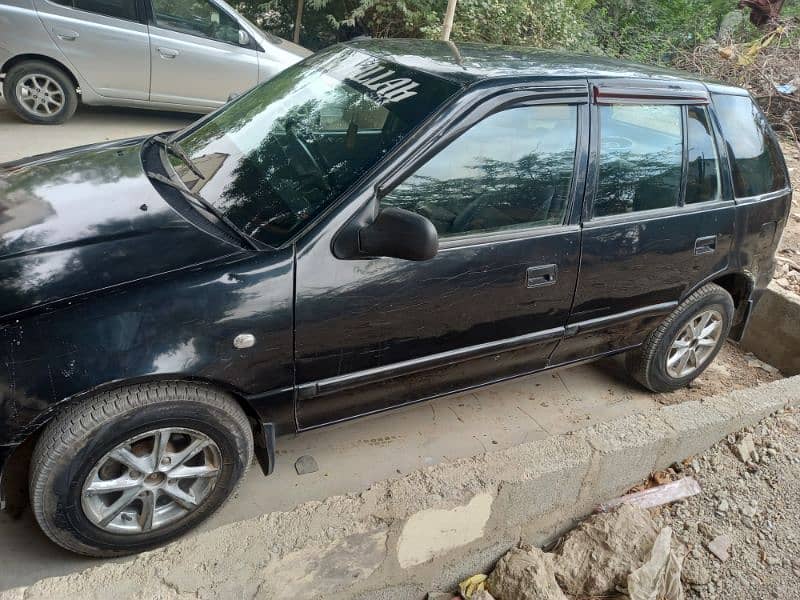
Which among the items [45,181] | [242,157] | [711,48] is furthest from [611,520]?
[711,48]

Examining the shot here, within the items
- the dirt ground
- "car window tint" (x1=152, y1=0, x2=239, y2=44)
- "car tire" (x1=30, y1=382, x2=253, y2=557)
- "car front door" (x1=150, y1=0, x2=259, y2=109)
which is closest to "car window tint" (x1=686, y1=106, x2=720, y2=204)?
the dirt ground

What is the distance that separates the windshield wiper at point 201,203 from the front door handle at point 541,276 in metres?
Result: 1.14

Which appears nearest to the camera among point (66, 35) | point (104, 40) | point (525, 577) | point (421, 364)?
point (525, 577)

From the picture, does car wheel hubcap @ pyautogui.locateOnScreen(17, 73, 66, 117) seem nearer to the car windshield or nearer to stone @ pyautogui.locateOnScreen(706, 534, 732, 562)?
the car windshield

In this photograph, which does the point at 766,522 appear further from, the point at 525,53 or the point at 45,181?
the point at 45,181

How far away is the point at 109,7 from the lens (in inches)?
256

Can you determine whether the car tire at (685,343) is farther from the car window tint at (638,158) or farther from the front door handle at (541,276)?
the front door handle at (541,276)

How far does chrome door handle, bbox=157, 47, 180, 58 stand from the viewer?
6680 millimetres

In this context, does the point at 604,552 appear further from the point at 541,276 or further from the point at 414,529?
the point at 541,276

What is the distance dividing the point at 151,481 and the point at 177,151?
1.53 m

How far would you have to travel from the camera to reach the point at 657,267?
3115 mm

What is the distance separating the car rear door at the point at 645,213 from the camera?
9.45 ft

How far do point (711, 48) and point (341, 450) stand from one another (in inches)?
393

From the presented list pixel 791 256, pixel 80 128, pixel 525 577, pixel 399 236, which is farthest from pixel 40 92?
pixel 791 256
